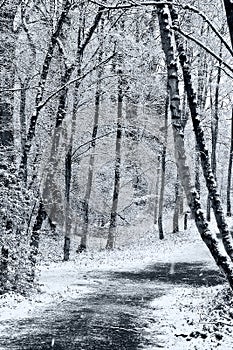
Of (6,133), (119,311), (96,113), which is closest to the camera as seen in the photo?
(119,311)

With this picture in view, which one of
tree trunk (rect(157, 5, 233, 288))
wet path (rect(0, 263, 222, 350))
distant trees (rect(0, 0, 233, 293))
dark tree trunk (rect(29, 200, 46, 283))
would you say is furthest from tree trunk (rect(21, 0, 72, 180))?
tree trunk (rect(157, 5, 233, 288))

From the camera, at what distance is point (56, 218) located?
96.9 ft

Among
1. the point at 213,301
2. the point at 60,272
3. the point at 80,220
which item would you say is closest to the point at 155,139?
the point at 80,220

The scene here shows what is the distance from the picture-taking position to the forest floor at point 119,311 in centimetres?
795

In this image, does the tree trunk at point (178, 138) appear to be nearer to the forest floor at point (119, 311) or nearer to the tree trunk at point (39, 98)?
the forest floor at point (119, 311)

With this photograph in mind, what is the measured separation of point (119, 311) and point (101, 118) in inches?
739

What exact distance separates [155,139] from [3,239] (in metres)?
20.8

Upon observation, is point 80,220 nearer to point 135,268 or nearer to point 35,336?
point 135,268

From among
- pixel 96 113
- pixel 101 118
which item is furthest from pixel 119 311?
pixel 101 118

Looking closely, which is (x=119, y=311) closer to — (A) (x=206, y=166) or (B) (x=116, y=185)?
(A) (x=206, y=166)

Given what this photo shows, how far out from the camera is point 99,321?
9562 mm

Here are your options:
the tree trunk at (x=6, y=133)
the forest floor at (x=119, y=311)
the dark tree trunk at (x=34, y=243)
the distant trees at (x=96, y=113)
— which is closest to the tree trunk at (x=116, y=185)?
the distant trees at (x=96, y=113)

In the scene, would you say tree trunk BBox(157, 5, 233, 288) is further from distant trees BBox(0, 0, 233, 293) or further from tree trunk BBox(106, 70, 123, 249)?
tree trunk BBox(106, 70, 123, 249)

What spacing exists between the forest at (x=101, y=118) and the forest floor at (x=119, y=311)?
101 cm
